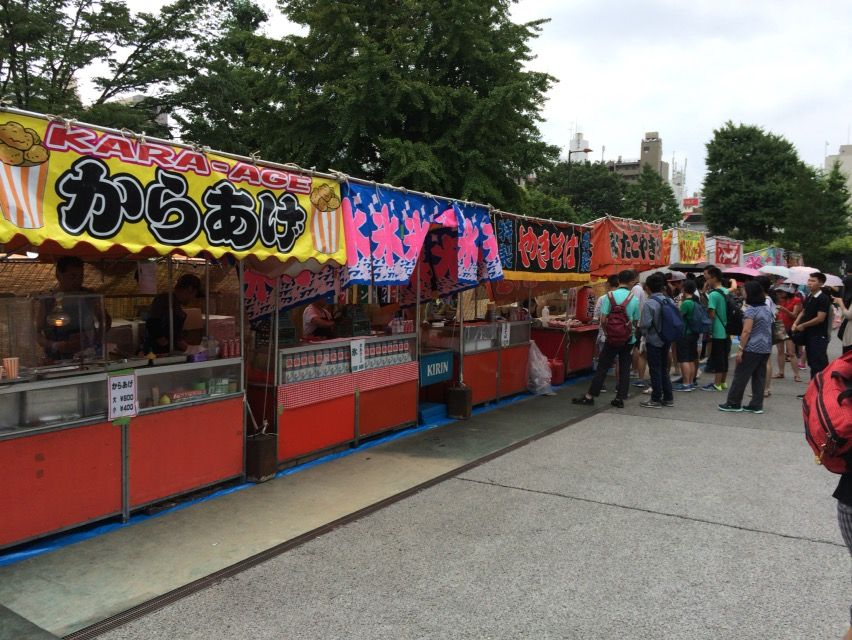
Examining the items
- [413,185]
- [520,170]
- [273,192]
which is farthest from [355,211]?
[520,170]

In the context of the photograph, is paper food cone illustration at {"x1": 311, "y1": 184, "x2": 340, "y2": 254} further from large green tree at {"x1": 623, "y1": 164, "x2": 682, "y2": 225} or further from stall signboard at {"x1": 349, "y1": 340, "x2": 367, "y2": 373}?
large green tree at {"x1": 623, "y1": 164, "x2": 682, "y2": 225}

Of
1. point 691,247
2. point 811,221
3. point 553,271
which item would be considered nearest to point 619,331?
point 553,271

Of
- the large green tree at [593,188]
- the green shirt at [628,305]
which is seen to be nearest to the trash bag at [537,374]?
the green shirt at [628,305]

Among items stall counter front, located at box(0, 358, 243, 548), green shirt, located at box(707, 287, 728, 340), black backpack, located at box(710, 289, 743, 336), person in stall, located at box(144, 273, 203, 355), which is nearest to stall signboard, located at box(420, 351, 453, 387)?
stall counter front, located at box(0, 358, 243, 548)

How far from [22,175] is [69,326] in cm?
135

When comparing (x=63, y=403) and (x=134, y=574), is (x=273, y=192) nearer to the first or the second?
(x=63, y=403)

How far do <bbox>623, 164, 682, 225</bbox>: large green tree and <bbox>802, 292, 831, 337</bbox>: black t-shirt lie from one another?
4055 centimetres

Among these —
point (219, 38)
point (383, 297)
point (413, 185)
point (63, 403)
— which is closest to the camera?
point (63, 403)

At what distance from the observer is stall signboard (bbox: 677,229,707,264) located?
14086 mm

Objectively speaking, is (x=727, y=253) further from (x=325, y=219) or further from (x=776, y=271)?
(x=325, y=219)

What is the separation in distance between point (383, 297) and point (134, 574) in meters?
5.60

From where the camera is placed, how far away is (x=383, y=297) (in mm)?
8922

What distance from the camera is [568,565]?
3955 millimetres

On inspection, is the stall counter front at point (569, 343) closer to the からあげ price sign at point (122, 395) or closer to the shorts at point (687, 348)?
the shorts at point (687, 348)
